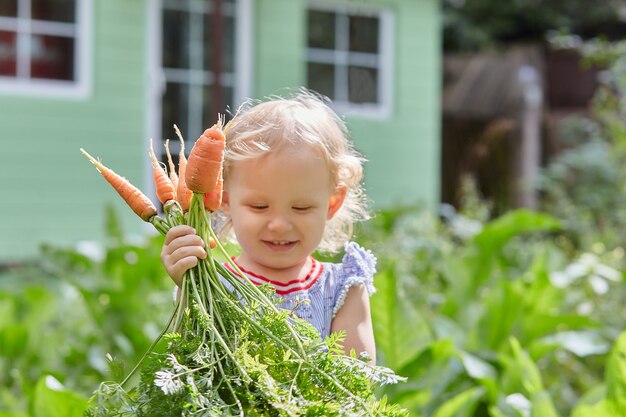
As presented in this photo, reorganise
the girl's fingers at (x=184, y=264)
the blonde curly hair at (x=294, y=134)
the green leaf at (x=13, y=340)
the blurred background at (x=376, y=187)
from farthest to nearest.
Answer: the green leaf at (x=13, y=340)
the blurred background at (x=376, y=187)
the blonde curly hair at (x=294, y=134)
the girl's fingers at (x=184, y=264)

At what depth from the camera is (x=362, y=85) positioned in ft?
31.1

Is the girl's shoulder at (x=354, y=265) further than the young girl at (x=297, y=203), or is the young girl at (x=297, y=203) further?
the girl's shoulder at (x=354, y=265)

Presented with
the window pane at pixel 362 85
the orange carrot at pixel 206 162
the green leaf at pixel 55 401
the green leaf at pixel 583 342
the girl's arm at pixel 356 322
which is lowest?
the green leaf at pixel 583 342

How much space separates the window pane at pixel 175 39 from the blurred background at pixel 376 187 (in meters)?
0.02

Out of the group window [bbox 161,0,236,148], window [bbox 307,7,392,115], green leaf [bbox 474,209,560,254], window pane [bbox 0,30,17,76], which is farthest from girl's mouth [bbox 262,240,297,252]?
window [bbox 307,7,392,115]

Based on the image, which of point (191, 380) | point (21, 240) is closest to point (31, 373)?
point (191, 380)

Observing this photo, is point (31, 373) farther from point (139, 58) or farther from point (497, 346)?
point (139, 58)

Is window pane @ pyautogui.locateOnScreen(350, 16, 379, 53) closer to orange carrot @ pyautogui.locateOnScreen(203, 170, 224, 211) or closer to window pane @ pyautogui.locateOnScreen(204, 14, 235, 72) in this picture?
window pane @ pyautogui.locateOnScreen(204, 14, 235, 72)

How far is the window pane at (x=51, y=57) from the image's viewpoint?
7.80 metres

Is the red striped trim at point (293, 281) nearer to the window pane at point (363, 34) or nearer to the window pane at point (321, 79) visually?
the window pane at point (321, 79)

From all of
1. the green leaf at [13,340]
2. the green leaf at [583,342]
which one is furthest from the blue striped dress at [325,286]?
the green leaf at [13,340]

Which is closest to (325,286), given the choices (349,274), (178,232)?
(349,274)

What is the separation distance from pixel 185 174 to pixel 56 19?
21.3 feet

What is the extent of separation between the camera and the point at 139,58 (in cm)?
814
